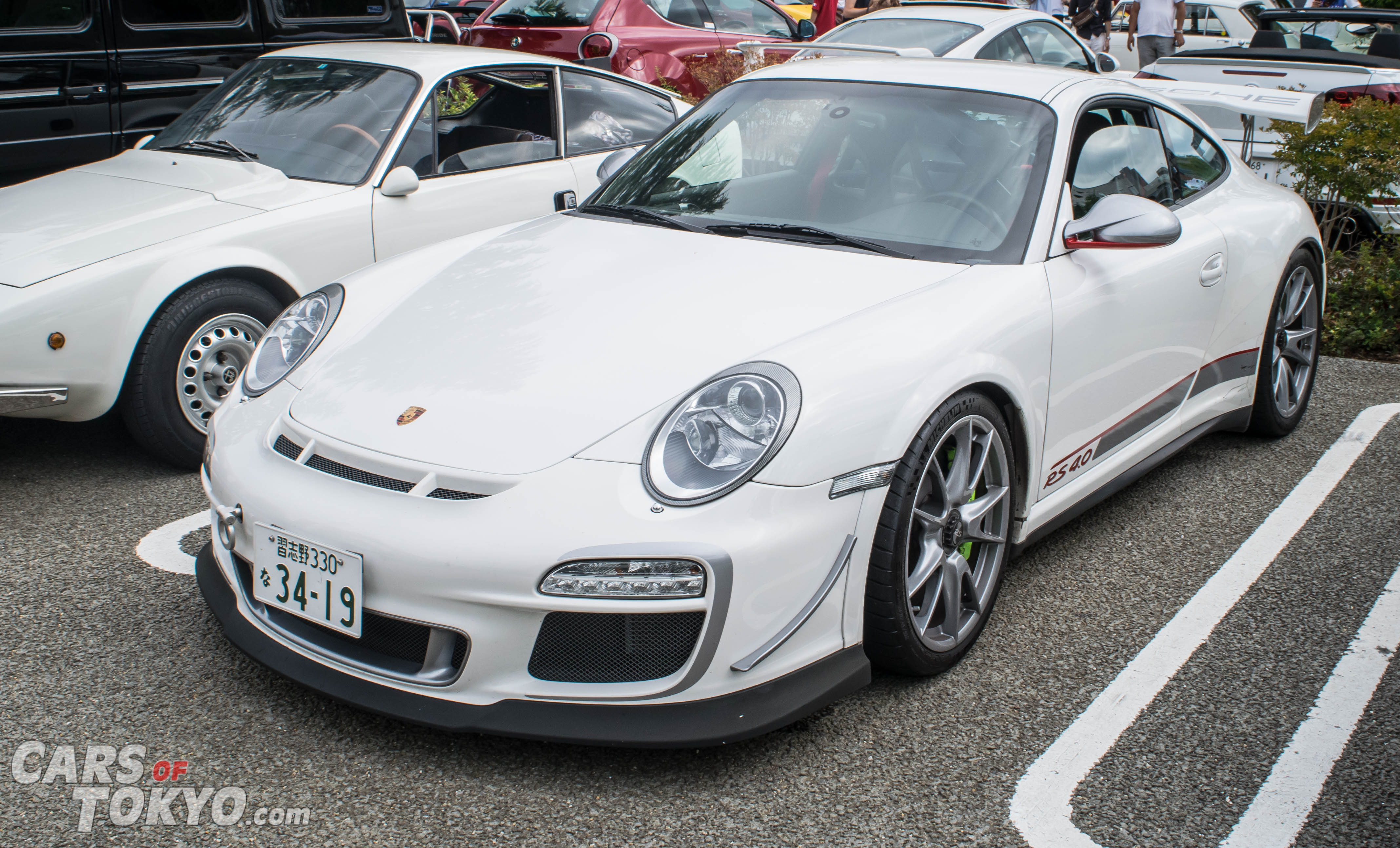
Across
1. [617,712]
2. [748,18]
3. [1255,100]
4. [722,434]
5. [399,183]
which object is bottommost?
[617,712]

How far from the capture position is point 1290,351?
14.0ft

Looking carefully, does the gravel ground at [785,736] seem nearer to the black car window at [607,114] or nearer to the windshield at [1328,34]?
the black car window at [607,114]

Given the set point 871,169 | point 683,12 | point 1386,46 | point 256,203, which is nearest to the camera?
point 871,169

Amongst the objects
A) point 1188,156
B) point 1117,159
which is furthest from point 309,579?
point 1188,156

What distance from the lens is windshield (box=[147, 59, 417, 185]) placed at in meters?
4.45

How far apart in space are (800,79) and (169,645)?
239 cm

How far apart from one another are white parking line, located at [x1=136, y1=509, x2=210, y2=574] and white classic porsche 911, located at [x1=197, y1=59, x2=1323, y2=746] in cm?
57

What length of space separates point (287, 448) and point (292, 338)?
57cm

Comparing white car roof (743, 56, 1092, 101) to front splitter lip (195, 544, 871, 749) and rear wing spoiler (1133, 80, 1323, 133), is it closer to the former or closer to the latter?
rear wing spoiler (1133, 80, 1323, 133)

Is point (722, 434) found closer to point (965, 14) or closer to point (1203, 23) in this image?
point (965, 14)

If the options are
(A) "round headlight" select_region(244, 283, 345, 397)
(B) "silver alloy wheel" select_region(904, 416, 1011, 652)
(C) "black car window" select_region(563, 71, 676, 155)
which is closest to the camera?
(B) "silver alloy wheel" select_region(904, 416, 1011, 652)

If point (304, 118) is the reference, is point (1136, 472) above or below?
below

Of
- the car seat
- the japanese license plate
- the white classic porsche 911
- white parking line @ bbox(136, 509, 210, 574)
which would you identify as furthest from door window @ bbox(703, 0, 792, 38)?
the japanese license plate

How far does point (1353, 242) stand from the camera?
629 cm
